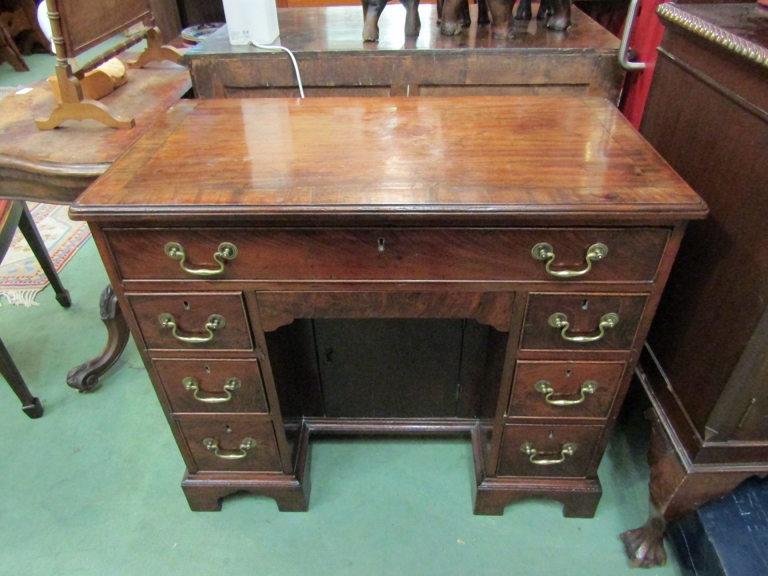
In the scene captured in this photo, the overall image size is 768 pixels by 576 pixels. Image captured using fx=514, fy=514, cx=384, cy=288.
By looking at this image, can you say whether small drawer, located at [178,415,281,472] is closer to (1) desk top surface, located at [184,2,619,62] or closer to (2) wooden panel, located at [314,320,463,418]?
(2) wooden panel, located at [314,320,463,418]

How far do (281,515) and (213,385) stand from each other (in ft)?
1.34

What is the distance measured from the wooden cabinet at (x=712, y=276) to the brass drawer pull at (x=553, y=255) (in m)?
0.22

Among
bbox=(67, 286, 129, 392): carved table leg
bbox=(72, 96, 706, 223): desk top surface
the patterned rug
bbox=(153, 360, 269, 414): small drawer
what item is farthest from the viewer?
the patterned rug

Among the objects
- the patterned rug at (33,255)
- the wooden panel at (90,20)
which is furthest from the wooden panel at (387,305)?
the patterned rug at (33,255)

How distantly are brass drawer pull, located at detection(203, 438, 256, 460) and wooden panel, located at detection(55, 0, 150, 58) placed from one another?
2.69 feet

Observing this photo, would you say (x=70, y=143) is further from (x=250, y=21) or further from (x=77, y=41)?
(x=250, y=21)

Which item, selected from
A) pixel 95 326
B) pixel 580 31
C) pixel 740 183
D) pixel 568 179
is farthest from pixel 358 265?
pixel 95 326

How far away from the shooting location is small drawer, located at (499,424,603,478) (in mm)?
1012

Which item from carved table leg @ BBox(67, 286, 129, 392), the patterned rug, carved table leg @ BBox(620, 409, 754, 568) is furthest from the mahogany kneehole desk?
the patterned rug

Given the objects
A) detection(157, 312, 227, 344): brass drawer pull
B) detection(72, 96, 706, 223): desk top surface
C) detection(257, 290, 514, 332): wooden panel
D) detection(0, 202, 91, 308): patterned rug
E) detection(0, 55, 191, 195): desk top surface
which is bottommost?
detection(0, 202, 91, 308): patterned rug

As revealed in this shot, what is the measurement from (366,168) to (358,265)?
6.3 inches

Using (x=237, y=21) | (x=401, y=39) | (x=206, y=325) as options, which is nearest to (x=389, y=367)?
(x=206, y=325)

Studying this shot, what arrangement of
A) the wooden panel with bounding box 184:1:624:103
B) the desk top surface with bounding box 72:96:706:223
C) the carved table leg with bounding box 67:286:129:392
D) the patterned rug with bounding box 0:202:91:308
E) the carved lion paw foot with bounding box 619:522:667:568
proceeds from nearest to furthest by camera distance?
the desk top surface with bounding box 72:96:706:223
the carved lion paw foot with bounding box 619:522:667:568
the wooden panel with bounding box 184:1:624:103
the carved table leg with bounding box 67:286:129:392
the patterned rug with bounding box 0:202:91:308

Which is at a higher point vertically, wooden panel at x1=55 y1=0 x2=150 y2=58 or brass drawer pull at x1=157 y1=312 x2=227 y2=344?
wooden panel at x1=55 y1=0 x2=150 y2=58
